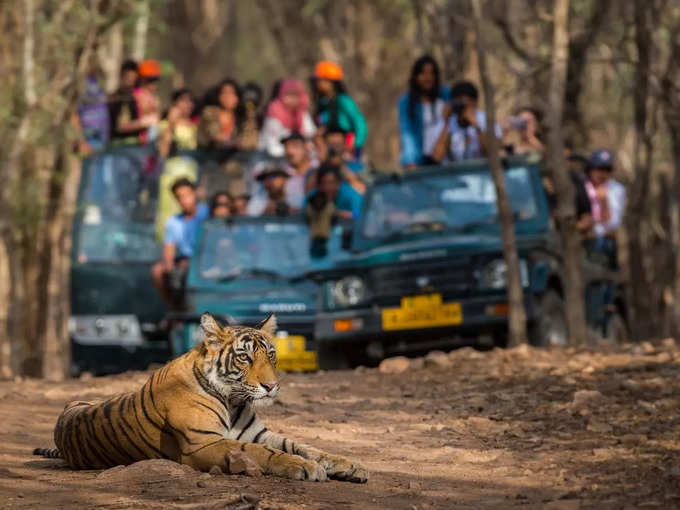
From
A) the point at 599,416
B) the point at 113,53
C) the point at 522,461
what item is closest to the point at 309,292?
the point at 599,416

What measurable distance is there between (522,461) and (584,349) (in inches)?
174

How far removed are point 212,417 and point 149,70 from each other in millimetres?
11914

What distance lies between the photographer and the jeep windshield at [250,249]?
1466 cm

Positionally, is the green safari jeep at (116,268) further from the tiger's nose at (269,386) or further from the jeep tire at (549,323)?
the tiger's nose at (269,386)

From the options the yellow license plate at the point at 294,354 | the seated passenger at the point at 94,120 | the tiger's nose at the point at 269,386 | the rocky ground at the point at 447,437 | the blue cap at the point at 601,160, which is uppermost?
the seated passenger at the point at 94,120

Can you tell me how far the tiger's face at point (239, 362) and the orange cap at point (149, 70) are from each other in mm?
11669

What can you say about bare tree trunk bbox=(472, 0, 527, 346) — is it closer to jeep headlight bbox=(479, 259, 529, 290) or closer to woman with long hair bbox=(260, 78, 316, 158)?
jeep headlight bbox=(479, 259, 529, 290)

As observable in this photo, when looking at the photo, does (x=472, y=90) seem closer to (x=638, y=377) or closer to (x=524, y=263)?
(x=524, y=263)

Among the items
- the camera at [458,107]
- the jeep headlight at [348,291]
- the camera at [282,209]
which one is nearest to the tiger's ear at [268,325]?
the jeep headlight at [348,291]

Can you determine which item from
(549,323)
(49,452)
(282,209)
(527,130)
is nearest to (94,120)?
(282,209)

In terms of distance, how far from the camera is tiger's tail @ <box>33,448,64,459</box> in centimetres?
804

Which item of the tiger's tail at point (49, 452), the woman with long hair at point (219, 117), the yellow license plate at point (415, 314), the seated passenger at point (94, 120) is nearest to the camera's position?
the tiger's tail at point (49, 452)

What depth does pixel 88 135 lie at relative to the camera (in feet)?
63.3

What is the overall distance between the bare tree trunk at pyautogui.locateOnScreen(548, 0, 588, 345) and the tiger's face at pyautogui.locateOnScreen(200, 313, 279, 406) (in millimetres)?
6297
